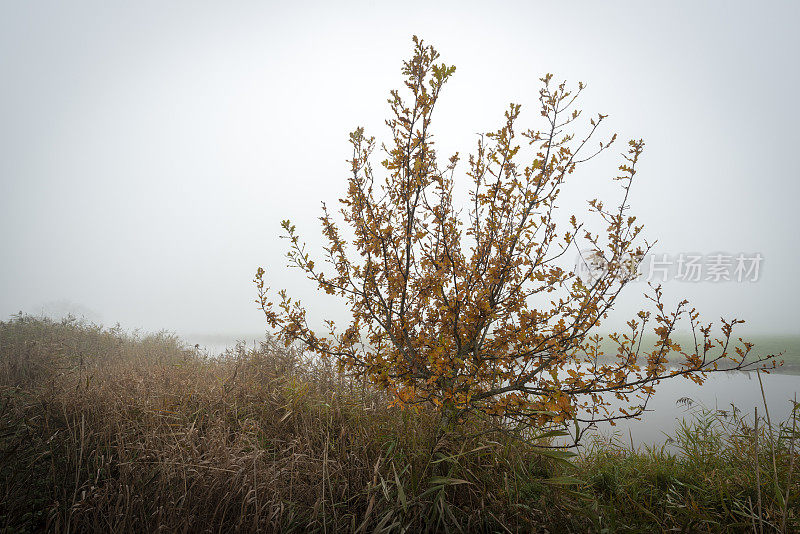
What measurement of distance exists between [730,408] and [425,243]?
13.2ft

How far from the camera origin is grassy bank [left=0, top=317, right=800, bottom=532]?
76.6 inches

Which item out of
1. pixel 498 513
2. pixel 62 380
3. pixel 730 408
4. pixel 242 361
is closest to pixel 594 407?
pixel 498 513

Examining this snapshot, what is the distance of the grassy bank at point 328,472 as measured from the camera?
1945 millimetres

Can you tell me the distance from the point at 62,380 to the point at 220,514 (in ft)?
10.5

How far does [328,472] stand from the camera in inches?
89.7

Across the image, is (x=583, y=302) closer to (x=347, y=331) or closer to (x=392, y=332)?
(x=392, y=332)

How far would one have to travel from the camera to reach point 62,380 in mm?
3779

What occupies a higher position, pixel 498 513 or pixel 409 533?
pixel 498 513

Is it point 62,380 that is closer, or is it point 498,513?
point 498,513

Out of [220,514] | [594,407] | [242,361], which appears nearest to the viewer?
[220,514]

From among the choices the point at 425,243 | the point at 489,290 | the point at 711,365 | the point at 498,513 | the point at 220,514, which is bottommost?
the point at 220,514

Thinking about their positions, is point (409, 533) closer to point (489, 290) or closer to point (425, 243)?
point (489, 290)

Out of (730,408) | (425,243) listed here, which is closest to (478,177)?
(425,243)

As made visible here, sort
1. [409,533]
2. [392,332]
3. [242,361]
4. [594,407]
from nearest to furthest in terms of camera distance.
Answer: [409,533] → [594,407] → [392,332] → [242,361]
